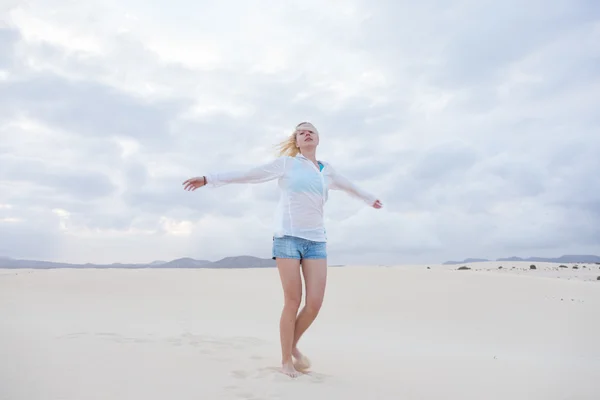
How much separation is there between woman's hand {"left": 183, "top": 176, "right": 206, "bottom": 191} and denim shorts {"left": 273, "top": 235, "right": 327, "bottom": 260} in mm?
847

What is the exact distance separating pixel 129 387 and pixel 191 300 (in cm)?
783

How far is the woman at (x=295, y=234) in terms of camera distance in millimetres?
4613

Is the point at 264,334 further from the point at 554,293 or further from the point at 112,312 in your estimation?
the point at 554,293

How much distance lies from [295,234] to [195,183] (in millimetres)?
1021

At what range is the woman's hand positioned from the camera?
4617 mm

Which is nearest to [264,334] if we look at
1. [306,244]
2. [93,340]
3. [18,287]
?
[93,340]

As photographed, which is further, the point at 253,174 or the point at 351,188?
the point at 351,188

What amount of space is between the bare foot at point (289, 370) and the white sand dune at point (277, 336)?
0.27 ft

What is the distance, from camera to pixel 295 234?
4602 millimetres

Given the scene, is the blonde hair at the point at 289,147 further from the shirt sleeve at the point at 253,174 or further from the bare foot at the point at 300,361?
the bare foot at the point at 300,361

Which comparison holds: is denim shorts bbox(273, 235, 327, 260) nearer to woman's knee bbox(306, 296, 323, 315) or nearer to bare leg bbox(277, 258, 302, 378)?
bare leg bbox(277, 258, 302, 378)

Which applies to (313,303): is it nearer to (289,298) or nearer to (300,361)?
(289,298)

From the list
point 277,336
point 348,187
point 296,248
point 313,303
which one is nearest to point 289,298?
point 313,303

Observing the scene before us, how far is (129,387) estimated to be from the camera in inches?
152
